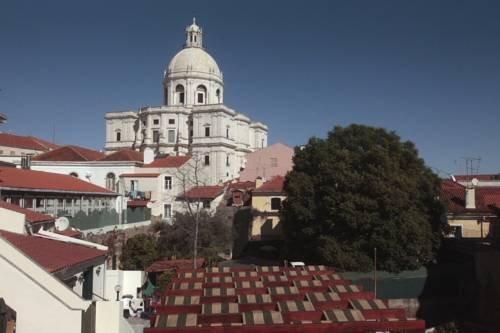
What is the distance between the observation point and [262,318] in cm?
755

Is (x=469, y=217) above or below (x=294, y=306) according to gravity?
above

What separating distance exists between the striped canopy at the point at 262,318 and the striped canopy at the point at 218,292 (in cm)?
132

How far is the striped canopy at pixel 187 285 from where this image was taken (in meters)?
9.87

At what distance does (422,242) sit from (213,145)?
137 ft

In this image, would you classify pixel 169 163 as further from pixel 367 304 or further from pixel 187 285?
pixel 367 304

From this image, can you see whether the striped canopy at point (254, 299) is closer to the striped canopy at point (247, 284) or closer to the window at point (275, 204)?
the striped canopy at point (247, 284)

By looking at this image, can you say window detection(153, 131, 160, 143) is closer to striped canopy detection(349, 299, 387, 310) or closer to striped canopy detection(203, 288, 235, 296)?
striped canopy detection(203, 288, 235, 296)

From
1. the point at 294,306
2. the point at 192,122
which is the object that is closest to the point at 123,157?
the point at 192,122

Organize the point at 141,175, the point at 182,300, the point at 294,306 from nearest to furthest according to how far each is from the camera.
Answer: the point at 294,306 < the point at 182,300 < the point at 141,175

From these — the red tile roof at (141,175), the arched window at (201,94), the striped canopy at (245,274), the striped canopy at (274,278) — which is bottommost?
the striped canopy at (245,274)

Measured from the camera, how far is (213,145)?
59312mm

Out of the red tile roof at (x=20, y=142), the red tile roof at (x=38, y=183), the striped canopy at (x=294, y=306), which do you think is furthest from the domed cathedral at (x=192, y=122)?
the striped canopy at (x=294, y=306)

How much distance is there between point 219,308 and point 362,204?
13187 mm

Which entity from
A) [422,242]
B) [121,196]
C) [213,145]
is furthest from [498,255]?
[213,145]
